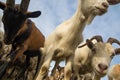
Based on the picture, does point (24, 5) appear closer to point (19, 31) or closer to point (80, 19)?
point (19, 31)

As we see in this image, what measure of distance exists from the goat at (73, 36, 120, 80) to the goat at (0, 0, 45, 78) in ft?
4.95

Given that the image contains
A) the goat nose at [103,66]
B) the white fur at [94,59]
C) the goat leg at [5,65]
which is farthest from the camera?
the white fur at [94,59]

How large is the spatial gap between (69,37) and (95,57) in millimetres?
1190

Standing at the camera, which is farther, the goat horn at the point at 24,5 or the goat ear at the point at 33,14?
the goat ear at the point at 33,14

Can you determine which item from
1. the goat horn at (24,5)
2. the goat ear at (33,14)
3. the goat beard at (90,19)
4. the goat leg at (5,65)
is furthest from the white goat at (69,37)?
the goat horn at (24,5)

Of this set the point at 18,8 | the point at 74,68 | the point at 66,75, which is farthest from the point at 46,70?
the point at 74,68

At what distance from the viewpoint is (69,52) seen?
9719mm

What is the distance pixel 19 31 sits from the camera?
32.4 feet

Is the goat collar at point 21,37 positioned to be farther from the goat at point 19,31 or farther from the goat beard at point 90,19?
the goat beard at point 90,19

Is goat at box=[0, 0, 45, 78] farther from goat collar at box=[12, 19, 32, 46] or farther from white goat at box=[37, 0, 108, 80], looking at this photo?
white goat at box=[37, 0, 108, 80]

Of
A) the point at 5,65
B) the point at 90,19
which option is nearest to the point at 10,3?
the point at 5,65

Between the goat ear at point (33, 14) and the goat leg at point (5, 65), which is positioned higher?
the goat ear at point (33, 14)

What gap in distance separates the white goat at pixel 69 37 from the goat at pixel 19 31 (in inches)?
26.1

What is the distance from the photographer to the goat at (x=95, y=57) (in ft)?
32.6
